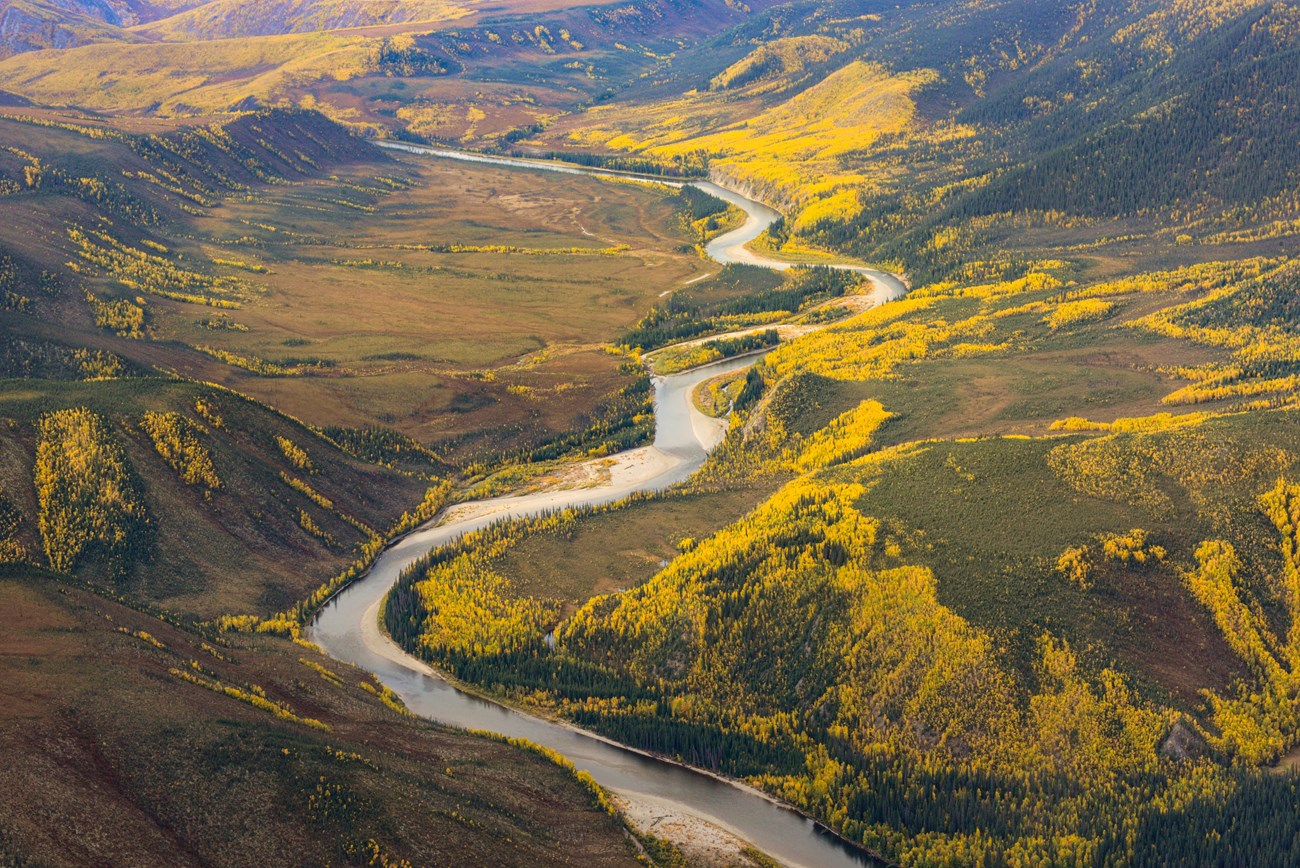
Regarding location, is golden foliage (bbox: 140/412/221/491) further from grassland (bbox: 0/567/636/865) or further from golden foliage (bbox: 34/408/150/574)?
grassland (bbox: 0/567/636/865)

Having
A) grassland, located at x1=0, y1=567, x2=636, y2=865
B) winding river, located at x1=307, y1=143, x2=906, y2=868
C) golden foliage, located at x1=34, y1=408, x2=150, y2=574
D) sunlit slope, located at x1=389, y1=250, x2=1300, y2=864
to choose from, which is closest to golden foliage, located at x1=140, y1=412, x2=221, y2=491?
golden foliage, located at x1=34, y1=408, x2=150, y2=574

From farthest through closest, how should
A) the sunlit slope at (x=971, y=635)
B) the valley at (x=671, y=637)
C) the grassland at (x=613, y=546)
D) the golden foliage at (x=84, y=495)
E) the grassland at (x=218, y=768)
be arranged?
the grassland at (x=613, y=546)
the golden foliage at (x=84, y=495)
the sunlit slope at (x=971, y=635)
the valley at (x=671, y=637)
the grassland at (x=218, y=768)

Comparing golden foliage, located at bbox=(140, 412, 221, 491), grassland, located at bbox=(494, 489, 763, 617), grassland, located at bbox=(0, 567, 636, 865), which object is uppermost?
golden foliage, located at bbox=(140, 412, 221, 491)

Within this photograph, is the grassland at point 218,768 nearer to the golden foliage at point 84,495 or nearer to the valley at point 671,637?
the valley at point 671,637

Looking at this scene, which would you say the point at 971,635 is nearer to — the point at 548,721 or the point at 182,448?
the point at 548,721

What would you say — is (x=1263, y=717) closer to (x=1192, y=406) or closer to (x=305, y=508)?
(x=1192, y=406)

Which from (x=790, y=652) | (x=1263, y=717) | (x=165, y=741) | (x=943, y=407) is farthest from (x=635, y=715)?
(x=943, y=407)

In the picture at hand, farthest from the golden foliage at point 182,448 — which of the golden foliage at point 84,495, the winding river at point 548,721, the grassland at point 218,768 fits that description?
the grassland at point 218,768

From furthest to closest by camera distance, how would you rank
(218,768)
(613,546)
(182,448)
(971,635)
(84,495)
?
(182,448) < (613,546) < (84,495) < (971,635) < (218,768)

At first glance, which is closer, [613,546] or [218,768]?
[218,768]

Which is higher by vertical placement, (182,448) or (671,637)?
(182,448)

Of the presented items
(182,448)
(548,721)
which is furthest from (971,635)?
(182,448)
